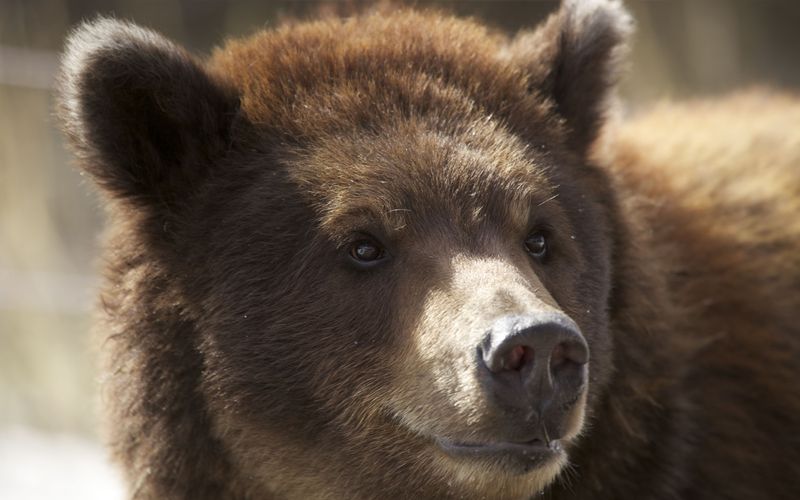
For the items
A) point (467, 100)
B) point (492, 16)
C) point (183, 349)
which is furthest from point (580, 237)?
point (492, 16)

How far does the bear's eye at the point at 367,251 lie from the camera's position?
4.16m

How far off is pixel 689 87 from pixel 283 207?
9.48 m

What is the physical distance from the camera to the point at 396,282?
4.10m

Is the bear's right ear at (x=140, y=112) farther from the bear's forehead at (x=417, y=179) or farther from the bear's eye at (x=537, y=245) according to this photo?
the bear's eye at (x=537, y=245)

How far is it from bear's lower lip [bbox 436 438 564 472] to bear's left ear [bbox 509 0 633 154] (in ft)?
4.99

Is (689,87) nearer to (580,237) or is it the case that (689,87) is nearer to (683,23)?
(683,23)

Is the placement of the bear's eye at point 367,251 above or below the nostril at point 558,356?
above

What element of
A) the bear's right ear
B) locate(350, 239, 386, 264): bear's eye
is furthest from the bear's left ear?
the bear's right ear

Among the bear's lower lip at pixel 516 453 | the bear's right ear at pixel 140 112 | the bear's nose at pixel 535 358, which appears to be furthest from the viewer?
the bear's right ear at pixel 140 112

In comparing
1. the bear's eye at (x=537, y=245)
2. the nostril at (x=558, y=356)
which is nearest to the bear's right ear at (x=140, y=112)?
the bear's eye at (x=537, y=245)

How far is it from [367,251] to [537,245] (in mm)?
637

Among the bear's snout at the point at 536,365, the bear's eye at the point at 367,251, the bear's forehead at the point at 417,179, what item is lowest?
the bear's snout at the point at 536,365

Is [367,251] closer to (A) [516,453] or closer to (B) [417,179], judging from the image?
(B) [417,179]

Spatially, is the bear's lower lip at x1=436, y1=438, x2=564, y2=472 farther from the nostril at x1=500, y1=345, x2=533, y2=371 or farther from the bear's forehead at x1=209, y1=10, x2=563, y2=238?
the bear's forehead at x1=209, y1=10, x2=563, y2=238
